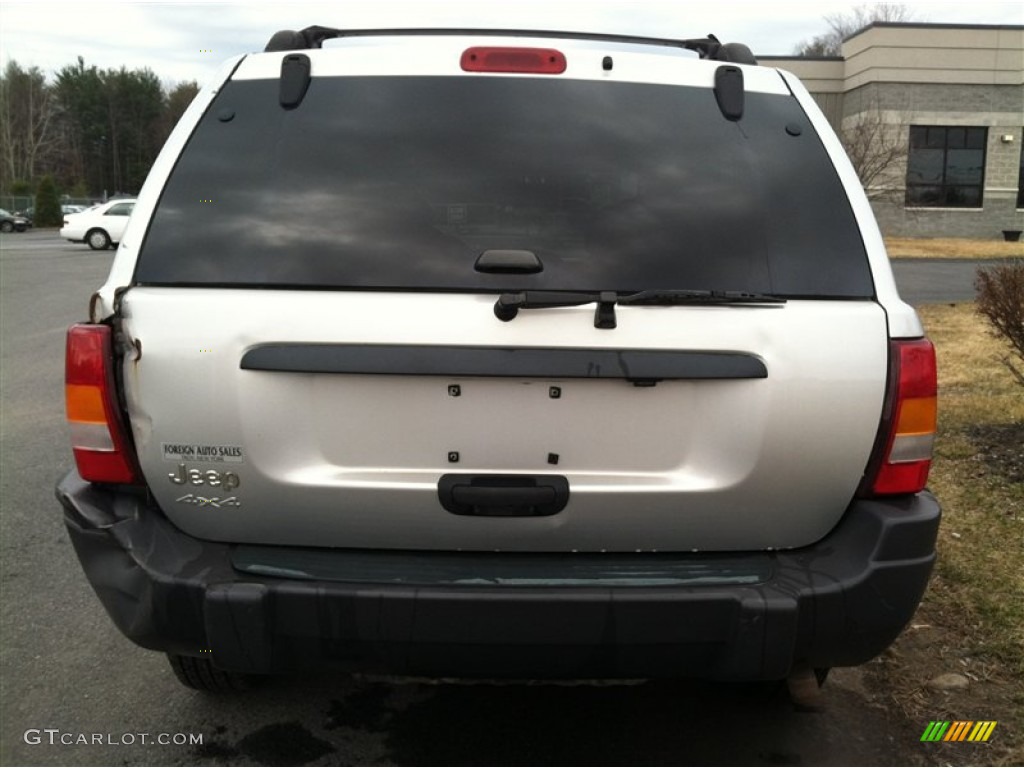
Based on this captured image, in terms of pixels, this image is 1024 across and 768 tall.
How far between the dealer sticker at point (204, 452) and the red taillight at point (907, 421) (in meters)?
1.62

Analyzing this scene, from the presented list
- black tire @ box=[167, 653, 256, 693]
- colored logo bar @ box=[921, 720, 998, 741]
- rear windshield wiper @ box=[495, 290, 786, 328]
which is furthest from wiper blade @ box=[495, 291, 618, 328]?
colored logo bar @ box=[921, 720, 998, 741]

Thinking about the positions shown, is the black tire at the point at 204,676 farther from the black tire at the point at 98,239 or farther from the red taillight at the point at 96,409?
the black tire at the point at 98,239

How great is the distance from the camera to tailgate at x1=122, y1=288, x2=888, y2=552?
2.24 meters

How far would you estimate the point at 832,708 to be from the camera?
3203 mm

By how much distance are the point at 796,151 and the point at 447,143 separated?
3.19ft

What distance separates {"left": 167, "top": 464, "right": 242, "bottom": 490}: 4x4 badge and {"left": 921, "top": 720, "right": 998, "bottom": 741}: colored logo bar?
2.37 meters

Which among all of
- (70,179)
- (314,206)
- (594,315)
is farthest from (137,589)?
(70,179)

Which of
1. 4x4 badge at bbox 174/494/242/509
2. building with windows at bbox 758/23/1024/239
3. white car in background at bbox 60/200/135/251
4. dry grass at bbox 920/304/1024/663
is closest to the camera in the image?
4x4 badge at bbox 174/494/242/509

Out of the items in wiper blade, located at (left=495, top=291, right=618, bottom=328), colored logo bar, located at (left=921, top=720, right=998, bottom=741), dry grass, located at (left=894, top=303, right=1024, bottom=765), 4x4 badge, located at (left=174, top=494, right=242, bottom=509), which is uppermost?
wiper blade, located at (left=495, top=291, right=618, bottom=328)

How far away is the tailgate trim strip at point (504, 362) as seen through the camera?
2221 millimetres

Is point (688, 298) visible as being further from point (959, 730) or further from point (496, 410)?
point (959, 730)

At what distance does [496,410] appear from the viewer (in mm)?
2268

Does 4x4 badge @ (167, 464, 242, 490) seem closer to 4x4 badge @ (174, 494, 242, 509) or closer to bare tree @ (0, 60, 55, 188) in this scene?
4x4 badge @ (174, 494, 242, 509)

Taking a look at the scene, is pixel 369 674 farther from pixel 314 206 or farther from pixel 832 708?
pixel 832 708
